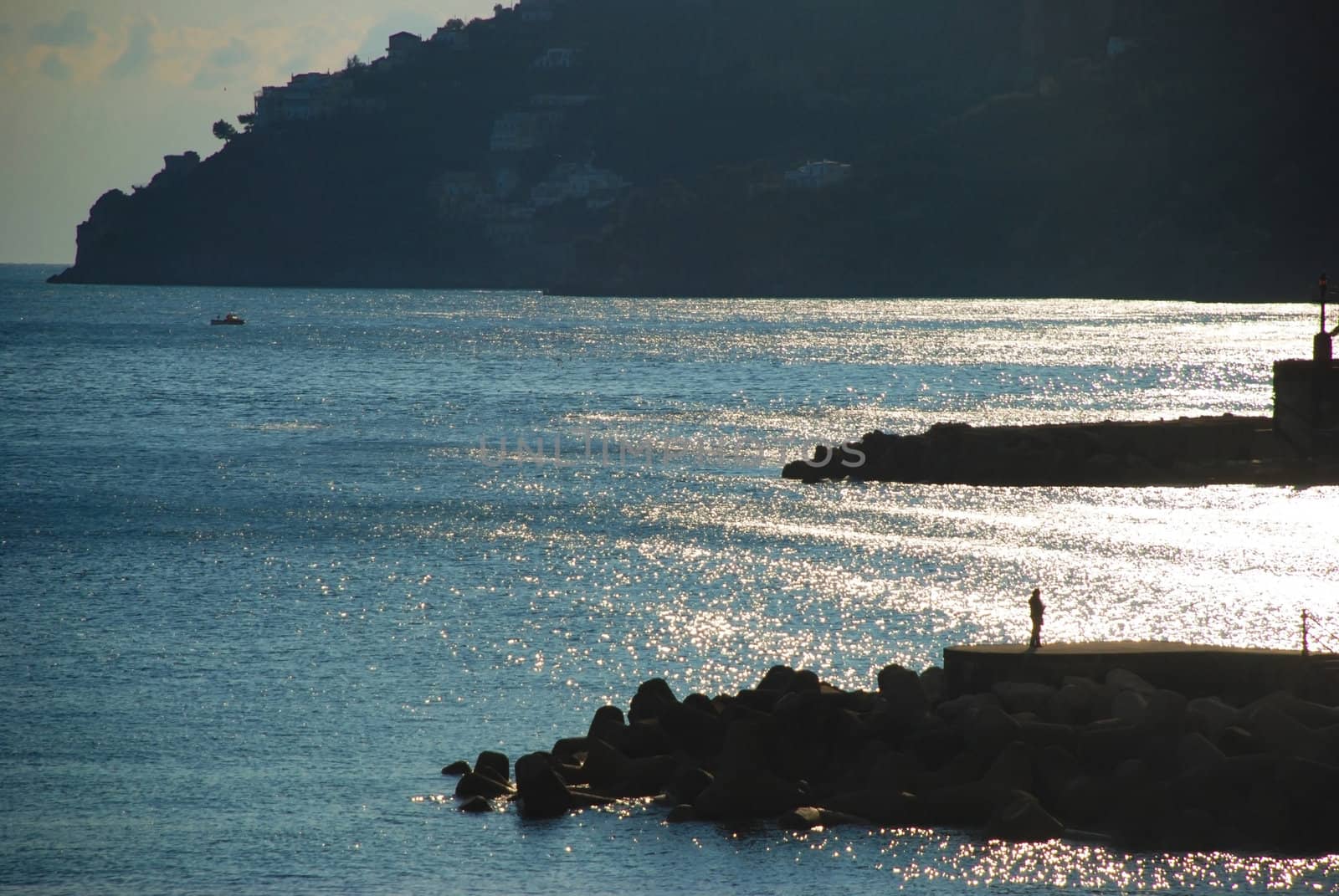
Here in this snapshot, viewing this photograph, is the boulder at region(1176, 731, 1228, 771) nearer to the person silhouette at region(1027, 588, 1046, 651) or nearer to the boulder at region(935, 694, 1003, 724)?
the boulder at region(935, 694, 1003, 724)

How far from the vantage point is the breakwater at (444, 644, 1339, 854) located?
66.0 feet

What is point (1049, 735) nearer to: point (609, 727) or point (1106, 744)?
point (1106, 744)

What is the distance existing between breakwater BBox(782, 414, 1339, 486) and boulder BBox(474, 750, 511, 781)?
31.9 m

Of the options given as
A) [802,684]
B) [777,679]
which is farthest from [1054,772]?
[777,679]

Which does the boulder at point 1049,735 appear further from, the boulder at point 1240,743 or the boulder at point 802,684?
the boulder at point 802,684

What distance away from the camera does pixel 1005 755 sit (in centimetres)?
2055

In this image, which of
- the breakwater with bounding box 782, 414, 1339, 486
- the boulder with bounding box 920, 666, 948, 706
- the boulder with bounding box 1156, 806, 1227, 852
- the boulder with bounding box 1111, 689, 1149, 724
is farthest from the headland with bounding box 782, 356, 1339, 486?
the boulder with bounding box 1156, 806, 1227, 852

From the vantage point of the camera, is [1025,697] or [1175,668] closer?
[1025,697]

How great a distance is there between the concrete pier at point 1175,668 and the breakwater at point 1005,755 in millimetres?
23

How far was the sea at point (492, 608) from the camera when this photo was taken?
20.5m

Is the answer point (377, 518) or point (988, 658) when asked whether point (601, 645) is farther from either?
point (377, 518)

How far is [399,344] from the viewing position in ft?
464

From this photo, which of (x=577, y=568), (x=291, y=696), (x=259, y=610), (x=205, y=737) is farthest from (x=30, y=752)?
(x=577, y=568)

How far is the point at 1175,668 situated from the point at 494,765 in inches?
340
